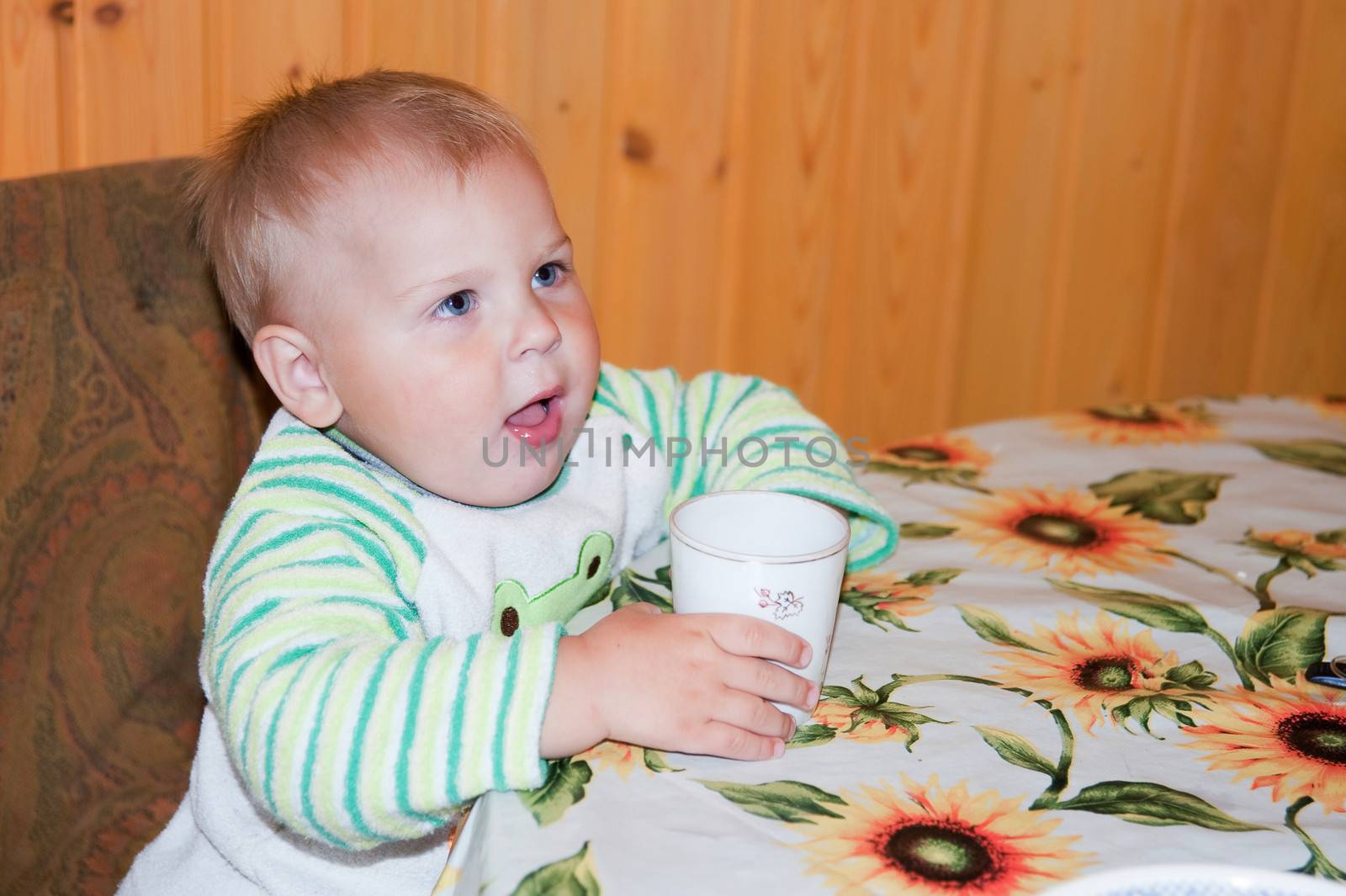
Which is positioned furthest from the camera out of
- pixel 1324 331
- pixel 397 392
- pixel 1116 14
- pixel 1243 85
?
pixel 1324 331

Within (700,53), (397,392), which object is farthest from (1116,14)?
(397,392)

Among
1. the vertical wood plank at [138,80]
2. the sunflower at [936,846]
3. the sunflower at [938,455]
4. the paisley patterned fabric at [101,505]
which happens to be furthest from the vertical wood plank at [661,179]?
the sunflower at [936,846]

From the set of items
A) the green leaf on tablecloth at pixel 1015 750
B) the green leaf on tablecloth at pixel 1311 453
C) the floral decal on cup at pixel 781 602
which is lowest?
the green leaf on tablecloth at pixel 1015 750

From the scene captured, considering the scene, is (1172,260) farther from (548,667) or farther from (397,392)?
(548,667)

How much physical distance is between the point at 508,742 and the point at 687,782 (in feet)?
0.31

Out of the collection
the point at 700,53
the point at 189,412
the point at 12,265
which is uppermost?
the point at 700,53

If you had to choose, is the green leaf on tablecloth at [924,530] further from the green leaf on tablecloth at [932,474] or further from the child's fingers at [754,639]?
the child's fingers at [754,639]

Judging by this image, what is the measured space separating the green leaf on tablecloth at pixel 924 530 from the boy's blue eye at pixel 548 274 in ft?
1.08

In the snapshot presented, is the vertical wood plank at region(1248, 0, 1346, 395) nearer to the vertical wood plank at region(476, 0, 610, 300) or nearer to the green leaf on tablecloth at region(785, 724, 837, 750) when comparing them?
the vertical wood plank at region(476, 0, 610, 300)

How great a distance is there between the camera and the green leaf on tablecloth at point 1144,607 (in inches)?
32.7

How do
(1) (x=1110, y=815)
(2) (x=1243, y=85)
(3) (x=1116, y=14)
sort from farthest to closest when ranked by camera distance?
(2) (x=1243, y=85) < (3) (x=1116, y=14) < (1) (x=1110, y=815)

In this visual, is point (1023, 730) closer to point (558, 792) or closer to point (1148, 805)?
point (1148, 805)

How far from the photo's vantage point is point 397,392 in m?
0.89

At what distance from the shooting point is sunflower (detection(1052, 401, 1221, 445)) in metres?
1.20
